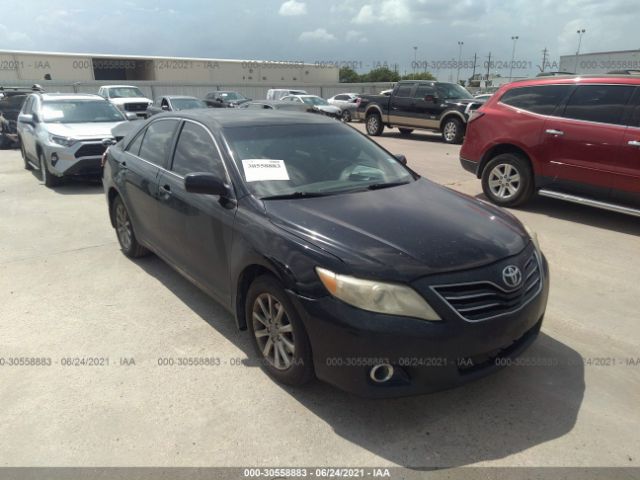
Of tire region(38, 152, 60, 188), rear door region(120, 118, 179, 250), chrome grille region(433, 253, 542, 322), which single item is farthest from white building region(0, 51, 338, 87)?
chrome grille region(433, 253, 542, 322)

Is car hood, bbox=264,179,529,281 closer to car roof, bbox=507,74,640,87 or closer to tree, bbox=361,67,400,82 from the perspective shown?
car roof, bbox=507,74,640,87

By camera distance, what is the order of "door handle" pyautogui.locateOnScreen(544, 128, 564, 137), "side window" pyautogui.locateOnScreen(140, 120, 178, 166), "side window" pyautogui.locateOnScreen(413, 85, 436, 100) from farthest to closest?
"side window" pyautogui.locateOnScreen(413, 85, 436, 100), "door handle" pyautogui.locateOnScreen(544, 128, 564, 137), "side window" pyautogui.locateOnScreen(140, 120, 178, 166)

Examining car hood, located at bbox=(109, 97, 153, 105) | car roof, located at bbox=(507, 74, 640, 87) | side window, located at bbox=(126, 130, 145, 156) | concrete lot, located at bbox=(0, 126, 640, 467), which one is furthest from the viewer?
car hood, located at bbox=(109, 97, 153, 105)

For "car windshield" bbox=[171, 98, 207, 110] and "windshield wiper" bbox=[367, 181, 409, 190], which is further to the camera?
"car windshield" bbox=[171, 98, 207, 110]

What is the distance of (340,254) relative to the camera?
8.71 feet

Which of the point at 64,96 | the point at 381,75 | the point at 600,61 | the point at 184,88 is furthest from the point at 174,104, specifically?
the point at 381,75

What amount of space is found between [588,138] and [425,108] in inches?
428

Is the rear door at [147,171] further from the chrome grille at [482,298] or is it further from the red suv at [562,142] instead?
the red suv at [562,142]

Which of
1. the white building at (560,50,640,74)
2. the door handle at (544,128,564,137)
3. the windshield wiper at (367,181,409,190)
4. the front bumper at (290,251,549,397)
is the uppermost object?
the white building at (560,50,640,74)

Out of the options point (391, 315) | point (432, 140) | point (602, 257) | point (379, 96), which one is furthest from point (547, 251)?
point (379, 96)

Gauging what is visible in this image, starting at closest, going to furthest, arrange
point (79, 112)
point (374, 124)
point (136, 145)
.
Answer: point (136, 145) → point (79, 112) → point (374, 124)

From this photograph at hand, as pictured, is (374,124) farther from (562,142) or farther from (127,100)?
(562,142)

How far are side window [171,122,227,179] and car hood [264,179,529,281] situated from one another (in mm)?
691

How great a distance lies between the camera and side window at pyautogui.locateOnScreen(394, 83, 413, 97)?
56.4 feet
